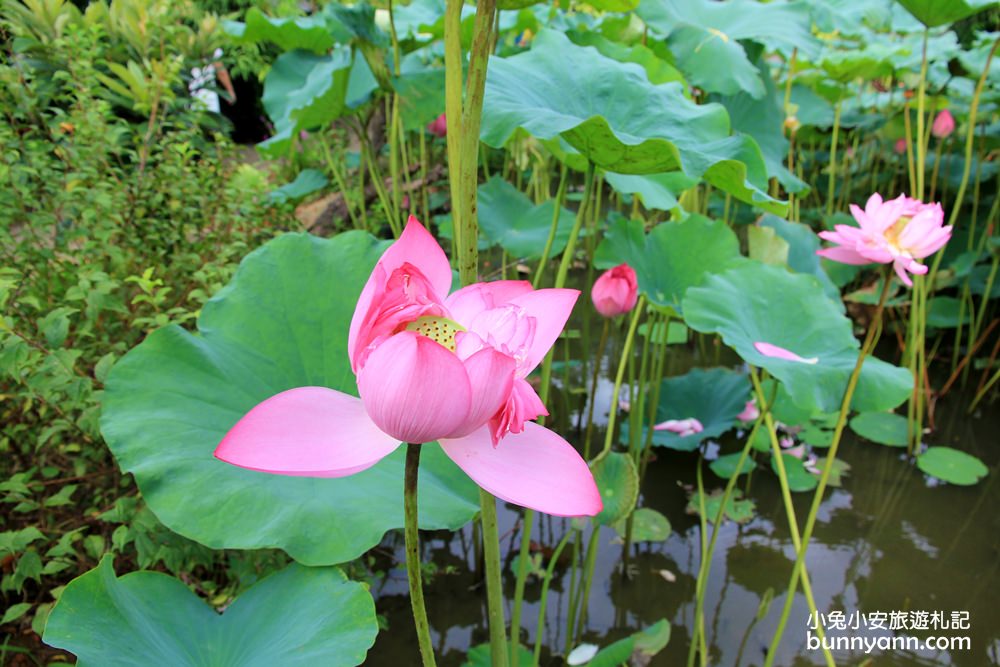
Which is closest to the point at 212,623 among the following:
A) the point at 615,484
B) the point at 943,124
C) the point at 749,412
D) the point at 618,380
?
the point at 615,484

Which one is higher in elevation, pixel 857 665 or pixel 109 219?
pixel 109 219

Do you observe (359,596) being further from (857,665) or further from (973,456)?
(973,456)

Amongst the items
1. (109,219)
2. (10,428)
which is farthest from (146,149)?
(10,428)

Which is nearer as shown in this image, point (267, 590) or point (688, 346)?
point (267, 590)

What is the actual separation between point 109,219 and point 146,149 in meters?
0.22

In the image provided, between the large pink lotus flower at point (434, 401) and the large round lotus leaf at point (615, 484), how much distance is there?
53cm

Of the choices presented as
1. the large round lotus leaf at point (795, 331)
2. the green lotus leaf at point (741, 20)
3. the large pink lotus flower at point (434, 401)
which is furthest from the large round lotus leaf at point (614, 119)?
the green lotus leaf at point (741, 20)

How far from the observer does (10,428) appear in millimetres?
869

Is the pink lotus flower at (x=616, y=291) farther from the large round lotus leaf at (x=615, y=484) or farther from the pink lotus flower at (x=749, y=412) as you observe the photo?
the pink lotus flower at (x=749, y=412)

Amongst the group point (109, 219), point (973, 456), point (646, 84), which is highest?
point (646, 84)

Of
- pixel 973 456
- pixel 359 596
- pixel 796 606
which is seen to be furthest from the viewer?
pixel 973 456

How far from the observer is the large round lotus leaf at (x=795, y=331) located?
86cm

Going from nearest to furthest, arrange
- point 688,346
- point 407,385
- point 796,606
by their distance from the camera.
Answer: point 407,385, point 796,606, point 688,346

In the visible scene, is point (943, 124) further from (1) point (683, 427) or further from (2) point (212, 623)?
(2) point (212, 623)
